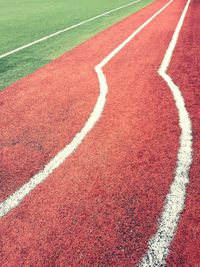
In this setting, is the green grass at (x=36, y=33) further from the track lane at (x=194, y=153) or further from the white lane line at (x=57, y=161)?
the track lane at (x=194, y=153)

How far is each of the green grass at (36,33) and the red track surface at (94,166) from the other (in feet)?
3.54

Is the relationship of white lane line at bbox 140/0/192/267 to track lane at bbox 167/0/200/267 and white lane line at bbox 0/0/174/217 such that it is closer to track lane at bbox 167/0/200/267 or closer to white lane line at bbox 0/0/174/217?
track lane at bbox 167/0/200/267

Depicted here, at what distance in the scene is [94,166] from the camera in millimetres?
4301

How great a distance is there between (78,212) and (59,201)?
0.31 metres

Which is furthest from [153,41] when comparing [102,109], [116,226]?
[116,226]

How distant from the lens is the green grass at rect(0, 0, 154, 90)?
892cm

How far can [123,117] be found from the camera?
5582 millimetres

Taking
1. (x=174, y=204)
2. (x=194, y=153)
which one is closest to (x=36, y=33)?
(x=194, y=153)

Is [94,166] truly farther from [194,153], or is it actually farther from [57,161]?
[194,153]

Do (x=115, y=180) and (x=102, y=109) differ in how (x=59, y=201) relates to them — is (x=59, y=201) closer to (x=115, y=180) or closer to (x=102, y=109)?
(x=115, y=180)

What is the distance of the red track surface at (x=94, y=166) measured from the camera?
313 cm

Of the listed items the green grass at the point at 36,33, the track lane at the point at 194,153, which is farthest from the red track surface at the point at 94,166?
the green grass at the point at 36,33

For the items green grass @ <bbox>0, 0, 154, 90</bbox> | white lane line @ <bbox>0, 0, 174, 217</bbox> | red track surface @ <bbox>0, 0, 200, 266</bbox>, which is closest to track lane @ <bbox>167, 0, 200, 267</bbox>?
red track surface @ <bbox>0, 0, 200, 266</bbox>

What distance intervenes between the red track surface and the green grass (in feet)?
3.54
